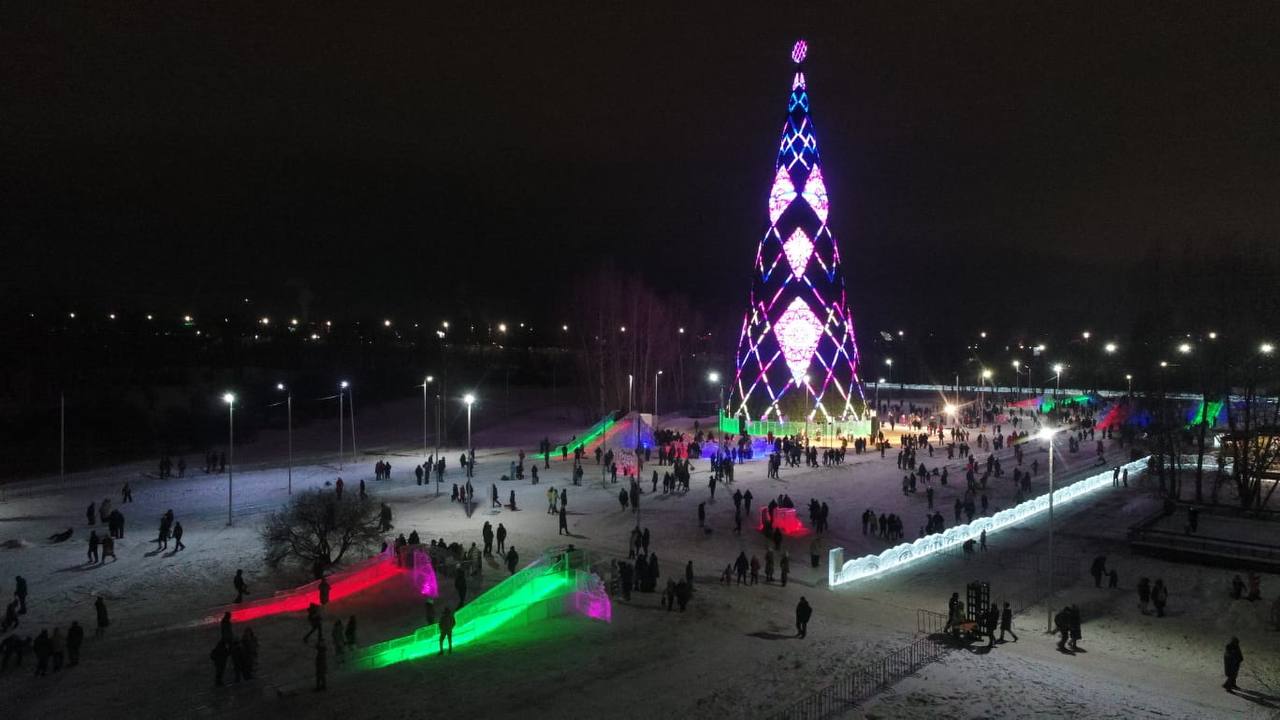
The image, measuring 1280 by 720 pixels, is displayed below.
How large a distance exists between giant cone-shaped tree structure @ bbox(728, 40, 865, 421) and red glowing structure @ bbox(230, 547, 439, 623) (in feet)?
84.6

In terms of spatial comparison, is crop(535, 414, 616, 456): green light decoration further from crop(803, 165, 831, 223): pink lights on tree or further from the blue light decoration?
the blue light decoration

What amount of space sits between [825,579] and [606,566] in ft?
15.0

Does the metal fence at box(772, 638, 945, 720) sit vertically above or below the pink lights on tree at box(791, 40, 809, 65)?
below

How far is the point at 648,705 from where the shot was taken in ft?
33.8

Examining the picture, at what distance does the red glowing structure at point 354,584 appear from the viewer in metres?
14.7

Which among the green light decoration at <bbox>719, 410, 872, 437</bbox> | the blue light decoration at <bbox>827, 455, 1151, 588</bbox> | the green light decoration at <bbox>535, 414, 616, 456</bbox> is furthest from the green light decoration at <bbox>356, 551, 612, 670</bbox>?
the green light decoration at <bbox>719, 410, 872, 437</bbox>

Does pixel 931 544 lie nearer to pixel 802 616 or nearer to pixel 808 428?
pixel 802 616

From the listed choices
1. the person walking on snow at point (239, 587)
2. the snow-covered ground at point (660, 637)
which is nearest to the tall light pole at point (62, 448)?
the snow-covered ground at point (660, 637)

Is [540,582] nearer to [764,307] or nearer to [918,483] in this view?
[918,483]

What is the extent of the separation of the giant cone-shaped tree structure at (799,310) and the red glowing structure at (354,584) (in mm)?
25775

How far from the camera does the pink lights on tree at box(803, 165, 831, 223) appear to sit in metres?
39.4

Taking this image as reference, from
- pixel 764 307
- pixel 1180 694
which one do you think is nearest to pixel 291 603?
pixel 1180 694

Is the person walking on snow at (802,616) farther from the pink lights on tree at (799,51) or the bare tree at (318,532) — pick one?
the pink lights on tree at (799,51)

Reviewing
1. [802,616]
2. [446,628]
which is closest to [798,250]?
[802,616]
